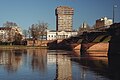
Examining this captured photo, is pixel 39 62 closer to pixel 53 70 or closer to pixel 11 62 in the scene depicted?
pixel 11 62

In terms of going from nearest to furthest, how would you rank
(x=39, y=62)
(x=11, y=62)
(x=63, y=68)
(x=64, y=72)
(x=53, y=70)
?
1. (x=64, y=72)
2. (x=53, y=70)
3. (x=63, y=68)
4. (x=11, y=62)
5. (x=39, y=62)

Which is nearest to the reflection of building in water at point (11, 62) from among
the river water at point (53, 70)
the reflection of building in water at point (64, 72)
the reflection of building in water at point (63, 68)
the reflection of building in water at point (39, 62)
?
the river water at point (53, 70)

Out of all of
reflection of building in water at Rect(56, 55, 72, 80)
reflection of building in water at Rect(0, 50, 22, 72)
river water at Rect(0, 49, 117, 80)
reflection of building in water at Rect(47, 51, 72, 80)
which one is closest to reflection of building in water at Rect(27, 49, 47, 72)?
river water at Rect(0, 49, 117, 80)

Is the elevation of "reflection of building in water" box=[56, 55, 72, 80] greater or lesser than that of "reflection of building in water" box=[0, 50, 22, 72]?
lesser

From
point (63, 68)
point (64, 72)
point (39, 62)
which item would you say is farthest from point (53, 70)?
point (39, 62)

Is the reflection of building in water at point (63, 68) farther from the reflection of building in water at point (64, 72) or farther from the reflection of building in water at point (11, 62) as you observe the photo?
the reflection of building in water at point (11, 62)

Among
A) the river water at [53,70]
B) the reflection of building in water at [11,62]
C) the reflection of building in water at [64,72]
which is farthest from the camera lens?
the reflection of building in water at [11,62]

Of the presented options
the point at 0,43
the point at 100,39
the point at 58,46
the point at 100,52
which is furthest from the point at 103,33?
the point at 0,43

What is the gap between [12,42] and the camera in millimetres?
157000

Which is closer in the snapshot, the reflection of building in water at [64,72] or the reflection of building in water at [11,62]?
the reflection of building in water at [64,72]

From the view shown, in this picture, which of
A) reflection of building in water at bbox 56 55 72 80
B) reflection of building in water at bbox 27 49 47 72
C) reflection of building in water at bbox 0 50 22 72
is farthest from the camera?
reflection of building in water at bbox 27 49 47 72

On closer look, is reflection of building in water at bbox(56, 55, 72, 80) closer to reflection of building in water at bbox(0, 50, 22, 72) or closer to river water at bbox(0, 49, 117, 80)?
river water at bbox(0, 49, 117, 80)

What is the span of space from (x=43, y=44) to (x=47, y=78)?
138 m

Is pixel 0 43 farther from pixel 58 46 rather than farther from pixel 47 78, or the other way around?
pixel 47 78
